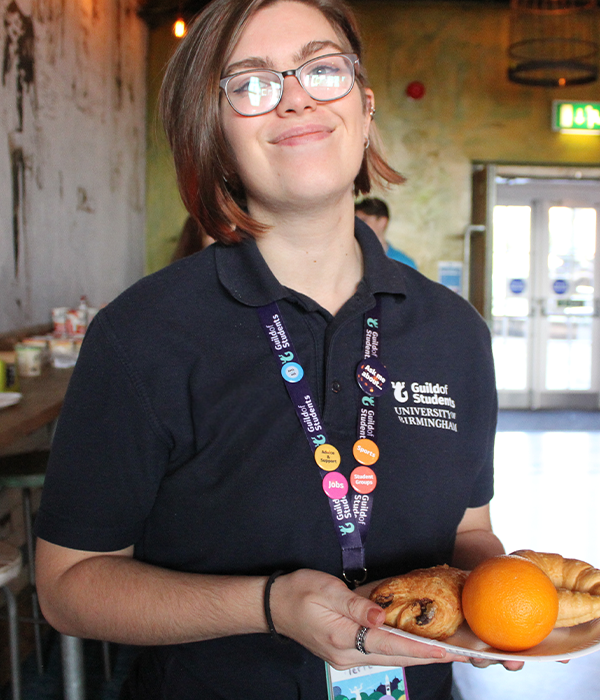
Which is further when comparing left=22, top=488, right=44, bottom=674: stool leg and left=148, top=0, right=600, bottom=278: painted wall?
left=148, top=0, right=600, bottom=278: painted wall

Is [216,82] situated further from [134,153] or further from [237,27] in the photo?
[134,153]

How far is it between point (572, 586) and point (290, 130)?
79 centimetres

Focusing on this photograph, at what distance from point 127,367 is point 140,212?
519 cm

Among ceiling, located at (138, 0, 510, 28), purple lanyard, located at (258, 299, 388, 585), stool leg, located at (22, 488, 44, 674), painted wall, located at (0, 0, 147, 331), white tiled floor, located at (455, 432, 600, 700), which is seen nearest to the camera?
purple lanyard, located at (258, 299, 388, 585)

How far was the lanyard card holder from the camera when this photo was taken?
3.26ft

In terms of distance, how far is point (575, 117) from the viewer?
618 cm

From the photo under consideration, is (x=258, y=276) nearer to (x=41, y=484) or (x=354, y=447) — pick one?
(x=354, y=447)

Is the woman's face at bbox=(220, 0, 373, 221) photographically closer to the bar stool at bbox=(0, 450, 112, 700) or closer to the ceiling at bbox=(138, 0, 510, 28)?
the bar stool at bbox=(0, 450, 112, 700)

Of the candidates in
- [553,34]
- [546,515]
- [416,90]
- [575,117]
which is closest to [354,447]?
[546,515]

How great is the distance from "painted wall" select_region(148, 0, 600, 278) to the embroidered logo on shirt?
A: 5.13 meters

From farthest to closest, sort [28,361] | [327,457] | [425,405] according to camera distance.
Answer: [28,361] → [425,405] → [327,457]

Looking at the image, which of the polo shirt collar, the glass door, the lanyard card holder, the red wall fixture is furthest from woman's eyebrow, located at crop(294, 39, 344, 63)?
the glass door

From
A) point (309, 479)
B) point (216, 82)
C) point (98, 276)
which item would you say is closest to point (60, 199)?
point (98, 276)

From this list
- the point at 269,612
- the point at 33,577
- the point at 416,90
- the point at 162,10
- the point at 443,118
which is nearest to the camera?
the point at 269,612
